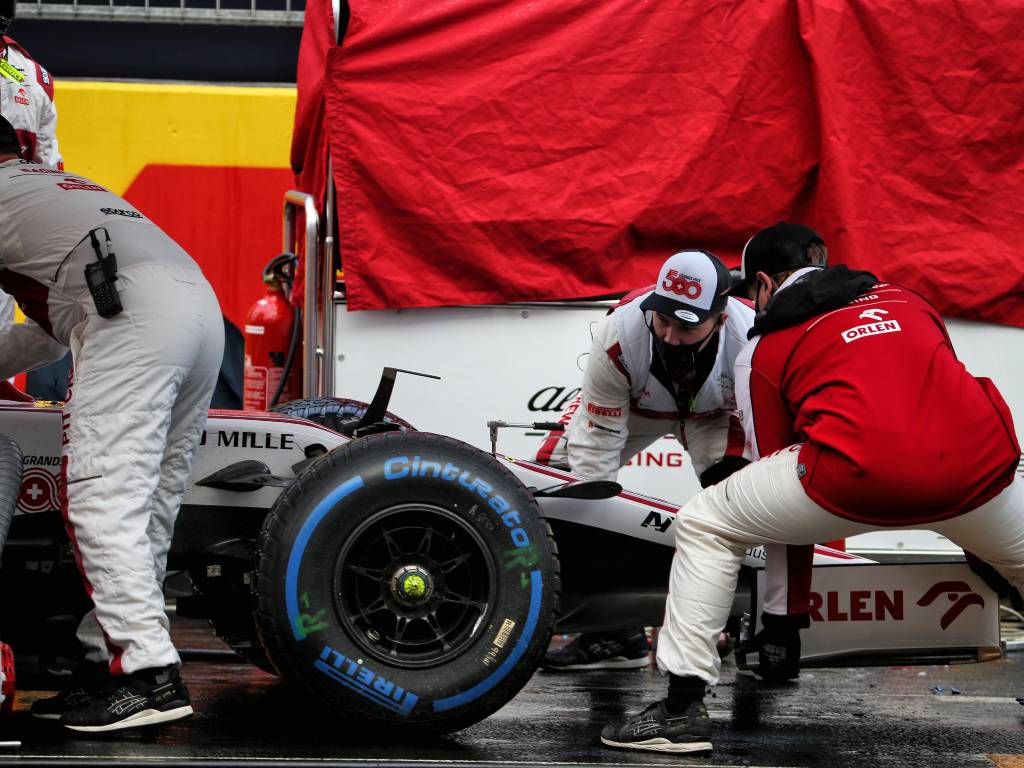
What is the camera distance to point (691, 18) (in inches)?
258

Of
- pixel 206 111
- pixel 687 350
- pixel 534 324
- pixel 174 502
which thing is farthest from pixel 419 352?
pixel 206 111

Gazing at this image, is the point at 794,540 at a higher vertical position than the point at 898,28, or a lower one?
lower

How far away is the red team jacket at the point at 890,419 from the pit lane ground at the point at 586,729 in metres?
0.81

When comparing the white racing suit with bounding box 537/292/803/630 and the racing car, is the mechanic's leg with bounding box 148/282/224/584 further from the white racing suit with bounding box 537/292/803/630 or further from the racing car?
the white racing suit with bounding box 537/292/803/630

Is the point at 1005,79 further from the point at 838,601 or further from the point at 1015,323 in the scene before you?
the point at 838,601

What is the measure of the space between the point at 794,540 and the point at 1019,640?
2.95 m

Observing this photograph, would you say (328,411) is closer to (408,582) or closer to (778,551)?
(408,582)

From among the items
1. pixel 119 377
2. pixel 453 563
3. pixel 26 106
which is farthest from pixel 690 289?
pixel 26 106

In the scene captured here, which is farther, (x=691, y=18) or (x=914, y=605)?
(x=691, y=18)

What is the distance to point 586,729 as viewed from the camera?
4410mm

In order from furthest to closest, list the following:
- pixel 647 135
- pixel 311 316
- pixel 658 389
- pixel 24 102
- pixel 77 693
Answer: pixel 311 316 → pixel 647 135 → pixel 24 102 → pixel 658 389 → pixel 77 693

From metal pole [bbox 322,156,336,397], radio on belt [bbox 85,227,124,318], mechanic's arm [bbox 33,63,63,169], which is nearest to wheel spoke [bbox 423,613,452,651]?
radio on belt [bbox 85,227,124,318]

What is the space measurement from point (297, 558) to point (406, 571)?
327 mm

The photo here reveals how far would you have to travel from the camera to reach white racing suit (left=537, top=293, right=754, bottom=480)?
5.29 m
